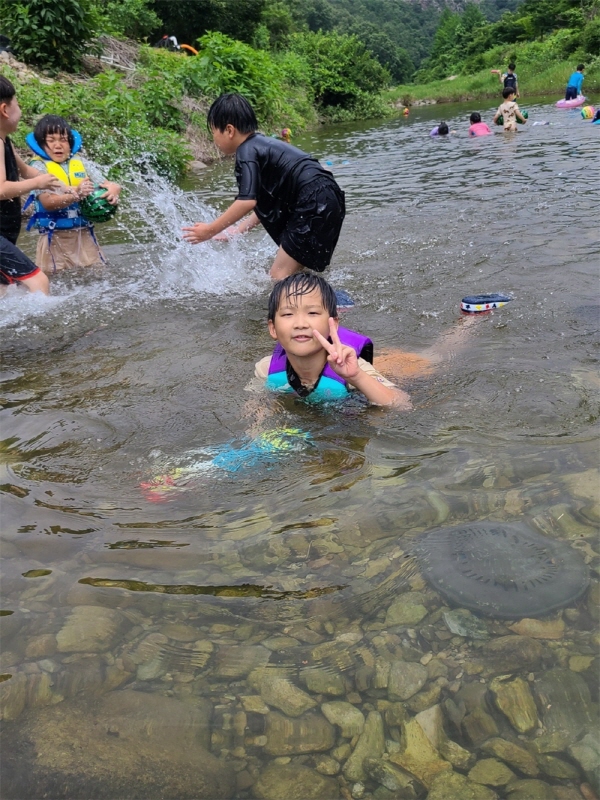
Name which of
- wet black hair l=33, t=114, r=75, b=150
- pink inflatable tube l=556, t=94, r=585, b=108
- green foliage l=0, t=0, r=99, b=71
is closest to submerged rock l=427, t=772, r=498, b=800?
wet black hair l=33, t=114, r=75, b=150

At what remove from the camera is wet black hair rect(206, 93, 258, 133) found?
4688 mm

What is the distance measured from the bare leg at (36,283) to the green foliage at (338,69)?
2951 centimetres

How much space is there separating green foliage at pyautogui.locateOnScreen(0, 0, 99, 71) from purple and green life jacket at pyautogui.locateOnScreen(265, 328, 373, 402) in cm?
1414

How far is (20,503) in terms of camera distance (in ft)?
8.31

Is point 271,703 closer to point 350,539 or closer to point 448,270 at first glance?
point 350,539

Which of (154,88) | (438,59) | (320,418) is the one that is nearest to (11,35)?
(154,88)

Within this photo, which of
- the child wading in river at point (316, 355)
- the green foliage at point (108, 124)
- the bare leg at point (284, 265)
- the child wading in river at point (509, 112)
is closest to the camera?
the child wading in river at point (316, 355)

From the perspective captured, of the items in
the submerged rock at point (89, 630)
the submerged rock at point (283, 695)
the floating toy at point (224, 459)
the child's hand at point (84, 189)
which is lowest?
the submerged rock at point (283, 695)

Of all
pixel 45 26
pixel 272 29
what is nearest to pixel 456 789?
pixel 45 26

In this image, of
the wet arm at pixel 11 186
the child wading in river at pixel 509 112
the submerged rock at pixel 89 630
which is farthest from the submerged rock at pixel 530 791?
the child wading in river at pixel 509 112

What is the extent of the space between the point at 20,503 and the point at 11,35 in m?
15.3

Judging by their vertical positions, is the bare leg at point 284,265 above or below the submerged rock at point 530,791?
above

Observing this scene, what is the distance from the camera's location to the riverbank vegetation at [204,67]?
473 inches

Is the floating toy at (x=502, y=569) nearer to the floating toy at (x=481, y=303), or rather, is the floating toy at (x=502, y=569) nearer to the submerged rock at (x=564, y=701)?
the submerged rock at (x=564, y=701)
